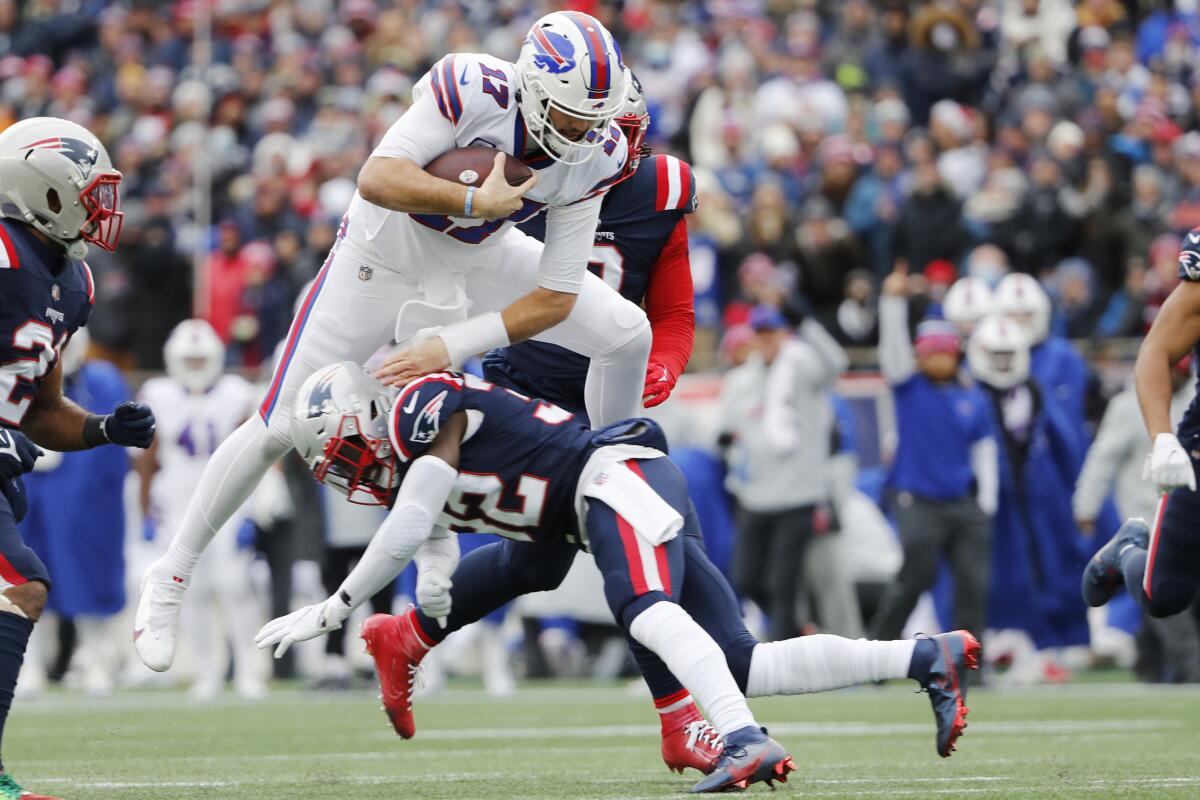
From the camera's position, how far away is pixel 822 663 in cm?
527

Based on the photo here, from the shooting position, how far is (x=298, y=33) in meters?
18.2

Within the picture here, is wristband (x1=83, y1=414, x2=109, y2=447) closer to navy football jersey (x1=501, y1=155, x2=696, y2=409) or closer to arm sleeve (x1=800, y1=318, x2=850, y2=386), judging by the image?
navy football jersey (x1=501, y1=155, x2=696, y2=409)

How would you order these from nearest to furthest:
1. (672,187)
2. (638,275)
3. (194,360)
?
(672,187) < (638,275) < (194,360)

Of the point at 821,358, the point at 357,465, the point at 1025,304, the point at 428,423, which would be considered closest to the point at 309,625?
the point at 357,465

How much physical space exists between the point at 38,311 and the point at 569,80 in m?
1.49

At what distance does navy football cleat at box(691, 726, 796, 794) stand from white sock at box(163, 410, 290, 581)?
1749mm

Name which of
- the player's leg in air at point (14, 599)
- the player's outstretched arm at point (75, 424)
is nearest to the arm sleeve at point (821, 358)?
the player's outstretched arm at point (75, 424)

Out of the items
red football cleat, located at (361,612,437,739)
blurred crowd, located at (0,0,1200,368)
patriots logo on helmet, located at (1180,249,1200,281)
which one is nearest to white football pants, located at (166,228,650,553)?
red football cleat, located at (361,612,437,739)

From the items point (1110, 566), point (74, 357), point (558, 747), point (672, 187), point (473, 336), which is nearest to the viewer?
point (473, 336)

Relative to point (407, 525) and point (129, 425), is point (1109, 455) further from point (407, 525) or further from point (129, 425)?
point (129, 425)

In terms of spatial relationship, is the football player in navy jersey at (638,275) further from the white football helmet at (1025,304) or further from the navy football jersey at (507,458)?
the white football helmet at (1025,304)

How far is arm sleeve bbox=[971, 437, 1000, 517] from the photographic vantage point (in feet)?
35.0

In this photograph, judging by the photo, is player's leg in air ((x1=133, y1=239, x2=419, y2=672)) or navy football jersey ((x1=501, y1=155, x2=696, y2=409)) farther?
navy football jersey ((x1=501, y1=155, x2=696, y2=409))

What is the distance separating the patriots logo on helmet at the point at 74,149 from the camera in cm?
532
